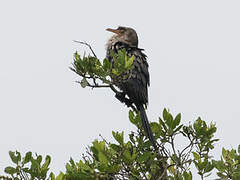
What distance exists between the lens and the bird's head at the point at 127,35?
631 centimetres

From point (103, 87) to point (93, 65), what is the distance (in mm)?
251

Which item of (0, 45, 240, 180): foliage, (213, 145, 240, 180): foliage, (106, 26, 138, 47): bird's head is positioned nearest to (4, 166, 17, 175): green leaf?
(0, 45, 240, 180): foliage

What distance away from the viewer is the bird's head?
631 cm

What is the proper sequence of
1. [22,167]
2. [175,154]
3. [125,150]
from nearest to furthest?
1. [125,150]
2. [22,167]
3. [175,154]

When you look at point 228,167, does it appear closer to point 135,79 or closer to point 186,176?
point 186,176

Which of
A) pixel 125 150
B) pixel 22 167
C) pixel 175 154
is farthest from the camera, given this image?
pixel 175 154

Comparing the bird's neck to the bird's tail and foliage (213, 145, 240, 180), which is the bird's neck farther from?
foliage (213, 145, 240, 180)

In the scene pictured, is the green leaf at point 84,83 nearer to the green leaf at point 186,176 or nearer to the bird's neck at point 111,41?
the green leaf at point 186,176

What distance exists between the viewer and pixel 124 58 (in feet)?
13.2

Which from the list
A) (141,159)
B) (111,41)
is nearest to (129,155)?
(141,159)

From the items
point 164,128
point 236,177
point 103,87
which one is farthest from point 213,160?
point 103,87

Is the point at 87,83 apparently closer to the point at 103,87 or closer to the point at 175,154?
the point at 103,87

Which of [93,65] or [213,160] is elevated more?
[93,65]

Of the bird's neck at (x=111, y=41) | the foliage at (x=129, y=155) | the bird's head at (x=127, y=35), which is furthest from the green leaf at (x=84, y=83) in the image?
the bird's head at (x=127, y=35)
